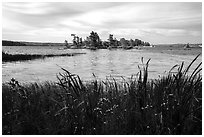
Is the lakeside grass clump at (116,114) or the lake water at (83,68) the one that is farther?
the lake water at (83,68)

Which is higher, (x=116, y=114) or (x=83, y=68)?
(x=116, y=114)

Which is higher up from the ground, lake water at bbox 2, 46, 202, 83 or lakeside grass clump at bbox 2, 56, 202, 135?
lakeside grass clump at bbox 2, 56, 202, 135

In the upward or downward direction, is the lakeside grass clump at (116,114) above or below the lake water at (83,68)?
above

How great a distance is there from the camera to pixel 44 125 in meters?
3.89

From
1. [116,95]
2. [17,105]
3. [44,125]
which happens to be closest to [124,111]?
[116,95]

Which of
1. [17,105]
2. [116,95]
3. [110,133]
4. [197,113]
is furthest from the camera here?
[116,95]

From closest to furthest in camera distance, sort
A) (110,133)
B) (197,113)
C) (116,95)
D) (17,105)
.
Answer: (110,133)
(197,113)
(17,105)
(116,95)

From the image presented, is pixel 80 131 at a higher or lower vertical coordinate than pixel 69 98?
lower

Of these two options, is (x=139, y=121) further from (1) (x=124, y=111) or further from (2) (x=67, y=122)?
(2) (x=67, y=122)

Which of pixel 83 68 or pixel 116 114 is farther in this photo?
pixel 83 68

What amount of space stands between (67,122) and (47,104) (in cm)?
80

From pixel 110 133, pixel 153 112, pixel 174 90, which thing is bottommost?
pixel 110 133

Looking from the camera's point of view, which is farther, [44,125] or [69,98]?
Answer: [69,98]

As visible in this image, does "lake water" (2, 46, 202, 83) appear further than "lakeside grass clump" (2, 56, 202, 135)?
Yes
